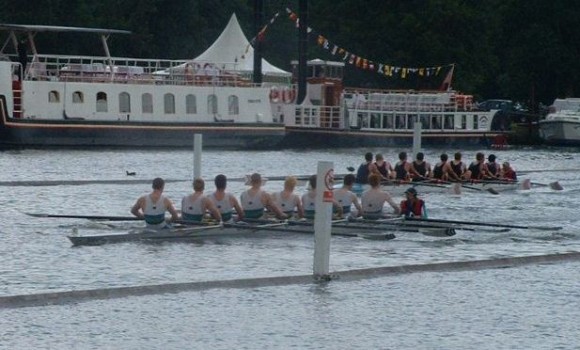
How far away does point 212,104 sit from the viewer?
7575 centimetres

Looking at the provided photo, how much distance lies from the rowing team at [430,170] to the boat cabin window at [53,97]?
25.8 metres

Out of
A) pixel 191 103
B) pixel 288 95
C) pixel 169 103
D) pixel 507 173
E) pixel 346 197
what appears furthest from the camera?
pixel 288 95

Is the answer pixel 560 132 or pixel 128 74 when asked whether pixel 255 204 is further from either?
pixel 560 132

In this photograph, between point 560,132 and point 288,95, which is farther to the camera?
point 560,132

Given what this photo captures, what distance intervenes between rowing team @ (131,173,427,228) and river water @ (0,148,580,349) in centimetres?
65

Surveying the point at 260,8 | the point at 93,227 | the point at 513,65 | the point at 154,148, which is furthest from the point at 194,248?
the point at 513,65

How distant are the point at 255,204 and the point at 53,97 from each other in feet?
127

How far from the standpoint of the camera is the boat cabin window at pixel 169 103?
74.1 m

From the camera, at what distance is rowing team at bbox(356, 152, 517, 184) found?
1780 inches

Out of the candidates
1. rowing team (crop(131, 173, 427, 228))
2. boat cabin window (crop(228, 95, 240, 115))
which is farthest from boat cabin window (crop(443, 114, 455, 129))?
rowing team (crop(131, 173, 427, 228))

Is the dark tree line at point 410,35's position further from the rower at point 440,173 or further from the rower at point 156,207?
the rower at point 156,207

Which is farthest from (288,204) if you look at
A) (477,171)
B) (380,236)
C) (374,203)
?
→ (477,171)

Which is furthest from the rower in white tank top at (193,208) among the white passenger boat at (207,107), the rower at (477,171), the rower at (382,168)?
the white passenger boat at (207,107)

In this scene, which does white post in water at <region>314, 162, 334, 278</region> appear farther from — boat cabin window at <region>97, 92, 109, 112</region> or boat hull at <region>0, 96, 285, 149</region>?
boat cabin window at <region>97, 92, 109, 112</region>
